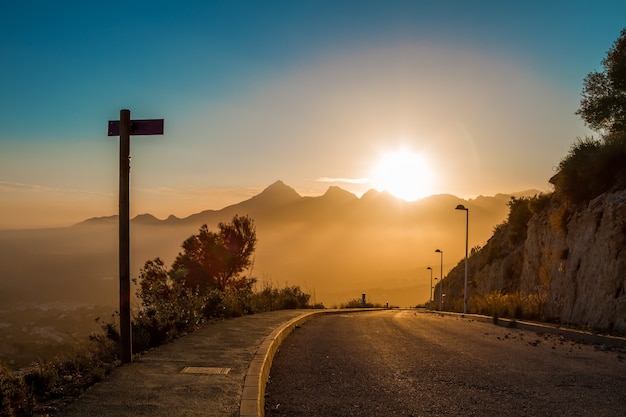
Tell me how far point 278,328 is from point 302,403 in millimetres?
7180

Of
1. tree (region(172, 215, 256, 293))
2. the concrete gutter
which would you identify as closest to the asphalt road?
the concrete gutter

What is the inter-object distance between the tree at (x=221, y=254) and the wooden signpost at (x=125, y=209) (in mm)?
37884

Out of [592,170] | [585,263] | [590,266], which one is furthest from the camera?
[592,170]

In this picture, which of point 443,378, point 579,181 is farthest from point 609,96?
point 443,378

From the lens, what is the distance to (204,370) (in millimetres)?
8281

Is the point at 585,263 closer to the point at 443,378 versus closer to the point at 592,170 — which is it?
the point at 592,170

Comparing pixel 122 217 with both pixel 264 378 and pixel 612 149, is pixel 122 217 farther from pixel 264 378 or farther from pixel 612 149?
pixel 612 149

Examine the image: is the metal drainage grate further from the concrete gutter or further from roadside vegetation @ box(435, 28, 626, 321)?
roadside vegetation @ box(435, 28, 626, 321)

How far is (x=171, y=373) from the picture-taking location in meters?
8.05

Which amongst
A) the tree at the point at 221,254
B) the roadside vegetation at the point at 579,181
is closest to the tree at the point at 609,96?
the roadside vegetation at the point at 579,181

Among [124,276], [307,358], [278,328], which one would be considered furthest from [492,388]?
[278,328]

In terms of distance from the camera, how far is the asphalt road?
683 cm

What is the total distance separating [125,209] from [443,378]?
5.50 meters

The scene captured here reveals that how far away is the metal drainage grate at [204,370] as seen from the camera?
812 cm
